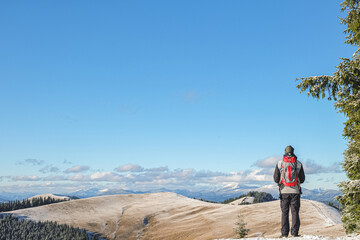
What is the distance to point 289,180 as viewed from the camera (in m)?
13.4

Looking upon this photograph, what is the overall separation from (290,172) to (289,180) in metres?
0.35

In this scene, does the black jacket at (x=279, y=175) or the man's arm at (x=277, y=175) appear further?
the man's arm at (x=277, y=175)

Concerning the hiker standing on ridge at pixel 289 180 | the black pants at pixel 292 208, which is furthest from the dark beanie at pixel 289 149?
the black pants at pixel 292 208

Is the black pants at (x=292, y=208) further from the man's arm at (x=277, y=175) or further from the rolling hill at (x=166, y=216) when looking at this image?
the rolling hill at (x=166, y=216)

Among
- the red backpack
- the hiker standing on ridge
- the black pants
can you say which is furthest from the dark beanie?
the black pants

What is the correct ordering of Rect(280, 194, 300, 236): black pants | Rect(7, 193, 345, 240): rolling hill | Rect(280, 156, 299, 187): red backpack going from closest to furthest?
Rect(280, 156, 299, 187): red backpack < Rect(280, 194, 300, 236): black pants < Rect(7, 193, 345, 240): rolling hill

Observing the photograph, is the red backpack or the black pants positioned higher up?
the red backpack

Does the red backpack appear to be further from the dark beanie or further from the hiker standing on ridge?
the dark beanie

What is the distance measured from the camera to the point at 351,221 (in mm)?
15219

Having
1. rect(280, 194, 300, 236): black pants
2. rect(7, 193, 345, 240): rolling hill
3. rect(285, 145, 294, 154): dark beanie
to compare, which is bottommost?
rect(7, 193, 345, 240): rolling hill

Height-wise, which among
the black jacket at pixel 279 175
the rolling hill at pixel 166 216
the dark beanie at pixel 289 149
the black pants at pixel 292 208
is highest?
the dark beanie at pixel 289 149

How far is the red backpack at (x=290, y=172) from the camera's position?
1339 centimetres

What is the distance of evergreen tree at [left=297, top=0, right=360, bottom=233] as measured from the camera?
44.9 feet

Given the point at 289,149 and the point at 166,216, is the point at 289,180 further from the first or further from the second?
the point at 166,216
